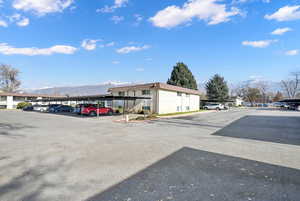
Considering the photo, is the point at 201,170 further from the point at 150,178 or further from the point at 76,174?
the point at 76,174

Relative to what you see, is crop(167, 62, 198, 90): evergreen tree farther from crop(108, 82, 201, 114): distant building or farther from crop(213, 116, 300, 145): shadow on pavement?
crop(213, 116, 300, 145): shadow on pavement

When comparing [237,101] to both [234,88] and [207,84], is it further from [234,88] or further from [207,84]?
[207,84]

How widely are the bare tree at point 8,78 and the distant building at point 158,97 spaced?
38348mm

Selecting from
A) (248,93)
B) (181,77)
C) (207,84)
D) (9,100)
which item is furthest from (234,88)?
(9,100)

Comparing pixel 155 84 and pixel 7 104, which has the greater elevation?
pixel 155 84

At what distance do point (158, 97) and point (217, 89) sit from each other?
2693 cm

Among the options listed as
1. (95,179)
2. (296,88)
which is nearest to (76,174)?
(95,179)

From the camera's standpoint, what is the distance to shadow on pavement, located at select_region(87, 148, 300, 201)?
306cm

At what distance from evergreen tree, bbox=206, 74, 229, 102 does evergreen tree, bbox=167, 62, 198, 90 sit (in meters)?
6.24

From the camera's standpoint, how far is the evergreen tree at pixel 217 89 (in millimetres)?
43312

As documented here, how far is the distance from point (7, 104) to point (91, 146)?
42.5 m

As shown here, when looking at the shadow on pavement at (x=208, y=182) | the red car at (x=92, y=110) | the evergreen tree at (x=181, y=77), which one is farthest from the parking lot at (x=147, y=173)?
the evergreen tree at (x=181, y=77)

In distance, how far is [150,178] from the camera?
12.5ft

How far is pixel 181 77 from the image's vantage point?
3981 cm
